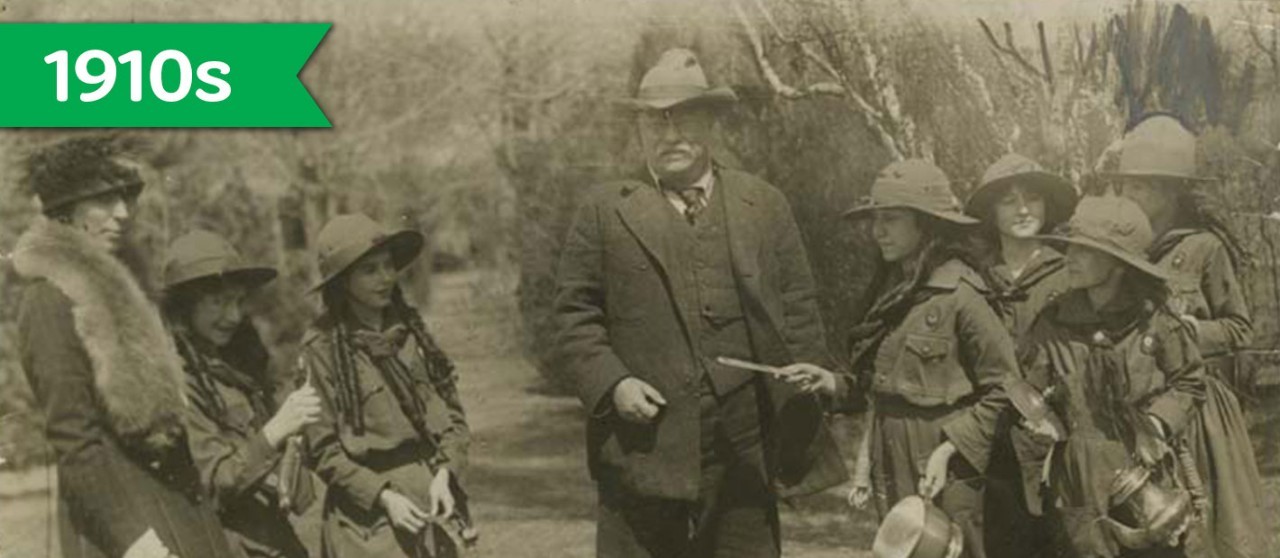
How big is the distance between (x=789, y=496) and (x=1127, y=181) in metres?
1.75

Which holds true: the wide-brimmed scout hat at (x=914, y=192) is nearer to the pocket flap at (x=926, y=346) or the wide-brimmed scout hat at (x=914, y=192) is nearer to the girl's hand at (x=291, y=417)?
the pocket flap at (x=926, y=346)

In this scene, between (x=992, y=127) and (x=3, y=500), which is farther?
(x=992, y=127)

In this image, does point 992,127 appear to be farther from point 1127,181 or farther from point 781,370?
point 781,370

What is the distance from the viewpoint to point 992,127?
6.93 metres

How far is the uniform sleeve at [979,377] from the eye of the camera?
6746 millimetres

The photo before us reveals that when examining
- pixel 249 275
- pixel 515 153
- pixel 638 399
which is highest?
pixel 515 153

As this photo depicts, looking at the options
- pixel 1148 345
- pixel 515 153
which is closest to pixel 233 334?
pixel 515 153

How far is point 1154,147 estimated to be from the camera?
7051 millimetres

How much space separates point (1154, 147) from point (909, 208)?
39.4 inches

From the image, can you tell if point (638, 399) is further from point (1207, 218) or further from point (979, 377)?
point (1207, 218)

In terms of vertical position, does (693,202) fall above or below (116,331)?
above

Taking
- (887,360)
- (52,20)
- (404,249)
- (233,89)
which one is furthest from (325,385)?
(887,360)

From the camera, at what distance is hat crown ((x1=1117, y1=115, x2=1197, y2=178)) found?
7.05m

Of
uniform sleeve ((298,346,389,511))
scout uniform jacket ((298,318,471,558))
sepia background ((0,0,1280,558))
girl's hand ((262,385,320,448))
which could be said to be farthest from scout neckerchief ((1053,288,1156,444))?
girl's hand ((262,385,320,448))
